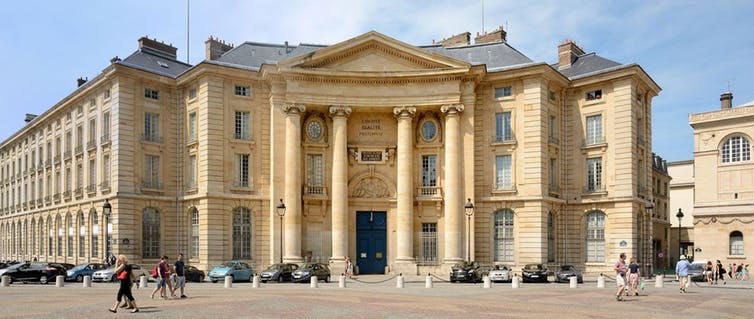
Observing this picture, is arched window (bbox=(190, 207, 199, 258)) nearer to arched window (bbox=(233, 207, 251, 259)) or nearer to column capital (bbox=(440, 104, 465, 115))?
arched window (bbox=(233, 207, 251, 259))

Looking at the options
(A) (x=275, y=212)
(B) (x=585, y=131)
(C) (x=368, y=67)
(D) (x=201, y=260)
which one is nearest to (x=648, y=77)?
(B) (x=585, y=131)

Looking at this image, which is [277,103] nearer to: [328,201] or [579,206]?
A: [328,201]

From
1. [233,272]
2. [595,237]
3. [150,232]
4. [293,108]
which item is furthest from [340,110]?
[595,237]

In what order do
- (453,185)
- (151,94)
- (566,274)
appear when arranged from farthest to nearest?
(151,94)
(453,185)
(566,274)

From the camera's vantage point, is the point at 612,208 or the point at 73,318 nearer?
the point at 73,318

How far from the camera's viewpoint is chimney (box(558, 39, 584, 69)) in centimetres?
4988

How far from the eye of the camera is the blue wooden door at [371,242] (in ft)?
154

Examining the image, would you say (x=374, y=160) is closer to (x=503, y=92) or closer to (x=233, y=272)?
(x=503, y=92)

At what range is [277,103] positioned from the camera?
149ft

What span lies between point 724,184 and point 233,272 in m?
39.2

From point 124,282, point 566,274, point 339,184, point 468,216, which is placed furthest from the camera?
point 339,184

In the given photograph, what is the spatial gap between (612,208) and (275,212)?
21.3m

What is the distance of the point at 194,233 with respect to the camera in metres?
45.6

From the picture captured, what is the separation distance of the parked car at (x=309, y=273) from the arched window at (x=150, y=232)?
40.4 ft
